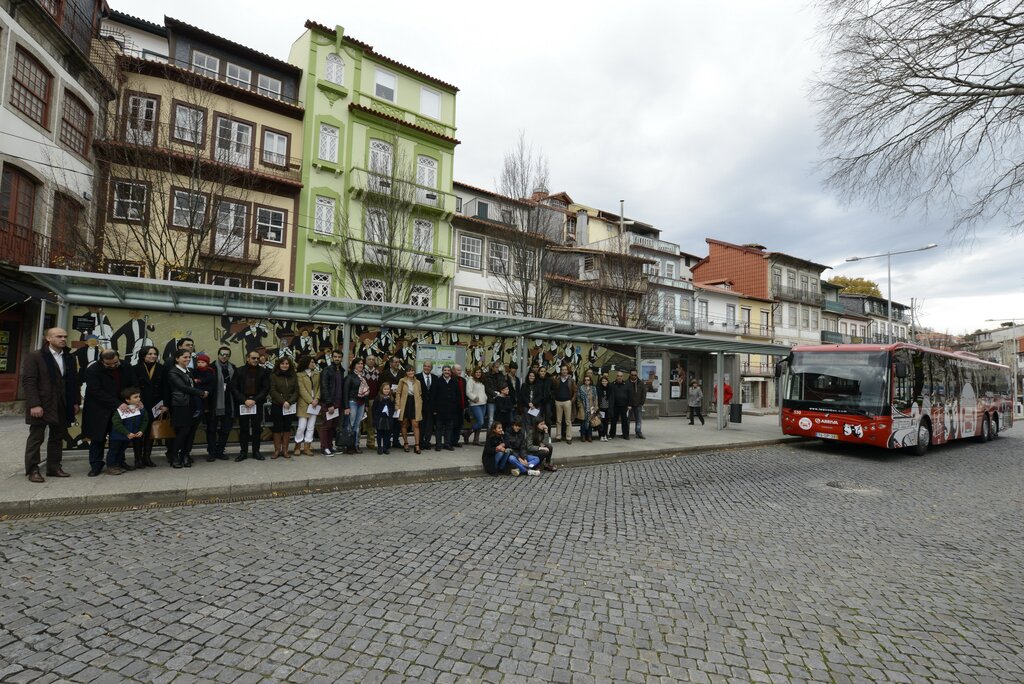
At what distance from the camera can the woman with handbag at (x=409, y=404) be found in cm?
1043

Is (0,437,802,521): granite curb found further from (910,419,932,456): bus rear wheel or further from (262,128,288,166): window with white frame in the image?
(262,128,288,166): window with white frame

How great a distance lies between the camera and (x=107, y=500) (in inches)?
251

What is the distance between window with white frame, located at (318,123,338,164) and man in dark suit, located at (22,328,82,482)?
16620mm

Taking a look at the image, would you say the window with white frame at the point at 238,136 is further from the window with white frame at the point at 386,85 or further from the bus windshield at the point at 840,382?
the bus windshield at the point at 840,382

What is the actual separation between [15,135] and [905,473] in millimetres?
24551

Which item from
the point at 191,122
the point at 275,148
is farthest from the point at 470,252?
the point at 191,122

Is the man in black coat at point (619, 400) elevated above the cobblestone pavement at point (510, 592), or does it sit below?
above

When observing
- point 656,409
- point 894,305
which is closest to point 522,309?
point 656,409

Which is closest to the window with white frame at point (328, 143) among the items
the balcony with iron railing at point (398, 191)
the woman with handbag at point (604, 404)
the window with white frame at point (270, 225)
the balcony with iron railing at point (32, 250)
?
the balcony with iron railing at point (398, 191)

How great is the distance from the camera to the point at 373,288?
20.0 m

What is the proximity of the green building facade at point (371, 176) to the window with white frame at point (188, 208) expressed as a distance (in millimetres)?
5148

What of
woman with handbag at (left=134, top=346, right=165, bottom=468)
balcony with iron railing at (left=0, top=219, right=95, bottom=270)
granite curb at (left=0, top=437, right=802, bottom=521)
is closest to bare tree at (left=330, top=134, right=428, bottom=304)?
balcony with iron railing at (left=0, top=219, right=95, bottom=270)

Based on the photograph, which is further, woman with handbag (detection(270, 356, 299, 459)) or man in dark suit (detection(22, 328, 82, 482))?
woman with handbag (detection(270, 356, 299, 459))

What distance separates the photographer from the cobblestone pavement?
3.10 metres
